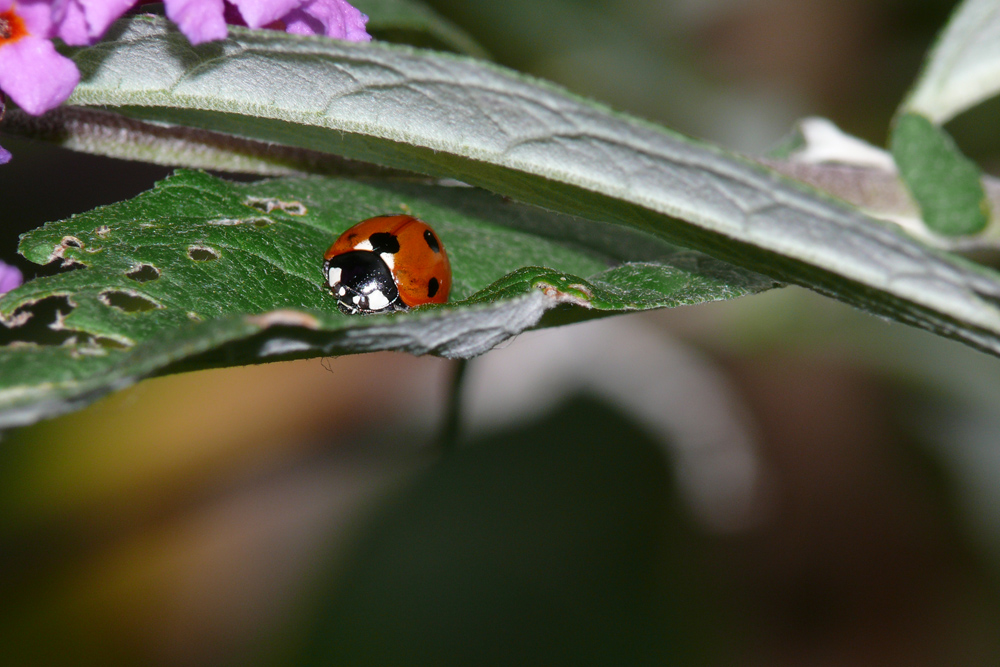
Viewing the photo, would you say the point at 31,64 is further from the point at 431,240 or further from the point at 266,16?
the point at 431,240

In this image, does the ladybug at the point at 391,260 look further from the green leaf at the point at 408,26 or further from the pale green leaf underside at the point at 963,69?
the pale green leaf underside at the point at 963,69

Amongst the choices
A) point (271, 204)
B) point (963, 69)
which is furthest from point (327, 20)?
point (963, 69)

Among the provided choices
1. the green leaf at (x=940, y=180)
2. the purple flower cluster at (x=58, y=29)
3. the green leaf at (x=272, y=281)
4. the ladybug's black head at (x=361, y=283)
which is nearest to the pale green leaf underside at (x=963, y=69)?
the green leaf at (x=940, y=180)

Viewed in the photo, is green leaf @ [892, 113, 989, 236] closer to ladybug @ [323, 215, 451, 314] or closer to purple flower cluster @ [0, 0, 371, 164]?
ladybug @ [323, 215, 451, 314]

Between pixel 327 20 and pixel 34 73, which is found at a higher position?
pixel 327 20

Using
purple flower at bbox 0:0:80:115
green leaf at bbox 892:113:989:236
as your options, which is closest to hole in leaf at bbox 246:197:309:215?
purple flower at bbox 0:0:80:115

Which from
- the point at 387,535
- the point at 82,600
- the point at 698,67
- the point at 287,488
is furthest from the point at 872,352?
the point at 82,600
